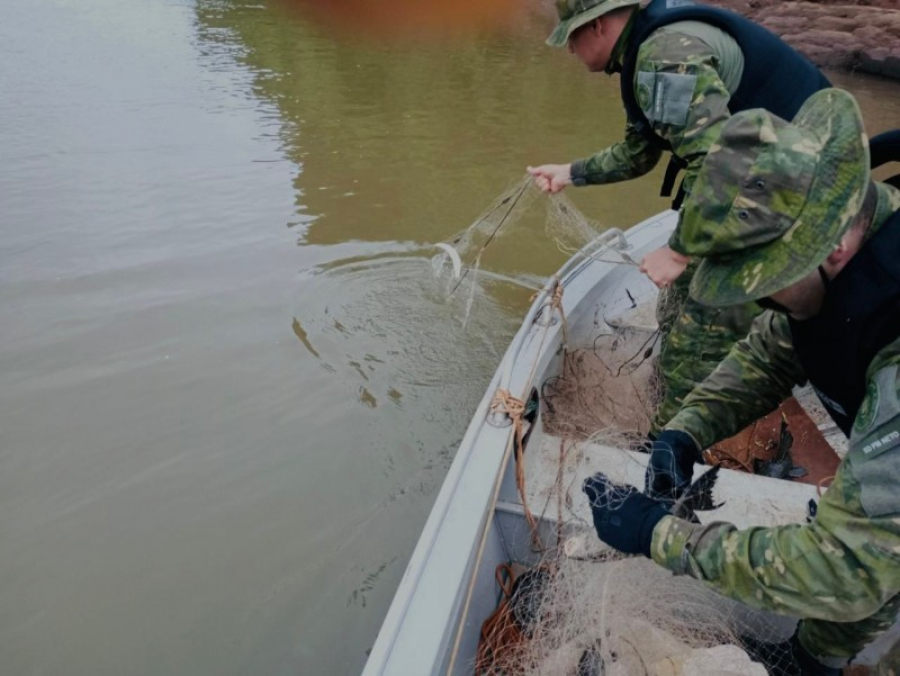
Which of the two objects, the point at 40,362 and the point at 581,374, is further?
the point at 40,362

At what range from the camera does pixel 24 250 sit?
6297mm

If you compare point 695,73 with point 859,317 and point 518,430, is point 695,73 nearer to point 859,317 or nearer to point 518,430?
point 859,317

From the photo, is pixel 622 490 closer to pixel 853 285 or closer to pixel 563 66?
pixel 853 285

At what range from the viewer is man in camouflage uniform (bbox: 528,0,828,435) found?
245 cm

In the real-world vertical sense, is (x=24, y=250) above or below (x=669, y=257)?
below

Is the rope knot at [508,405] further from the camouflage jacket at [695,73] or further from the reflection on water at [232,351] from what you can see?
→ the reflection on water at [232,351]

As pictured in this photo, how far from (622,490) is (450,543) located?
21.9 inches

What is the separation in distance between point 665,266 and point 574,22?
3.65ft

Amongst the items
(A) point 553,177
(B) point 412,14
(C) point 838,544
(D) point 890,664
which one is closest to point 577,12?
(A) point 553,177

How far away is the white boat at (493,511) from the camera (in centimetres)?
181

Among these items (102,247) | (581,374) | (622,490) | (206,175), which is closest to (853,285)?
(622,490)

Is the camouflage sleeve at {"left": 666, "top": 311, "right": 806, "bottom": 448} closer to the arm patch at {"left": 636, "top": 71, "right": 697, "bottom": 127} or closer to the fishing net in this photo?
the fishing net

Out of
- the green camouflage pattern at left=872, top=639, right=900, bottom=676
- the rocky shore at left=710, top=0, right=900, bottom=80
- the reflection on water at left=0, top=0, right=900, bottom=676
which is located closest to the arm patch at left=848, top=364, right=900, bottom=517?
the green camouflage pattern at left=872, top=639, right=900, bottom=676

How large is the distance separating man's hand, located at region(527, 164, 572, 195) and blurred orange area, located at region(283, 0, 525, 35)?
1843 cm
